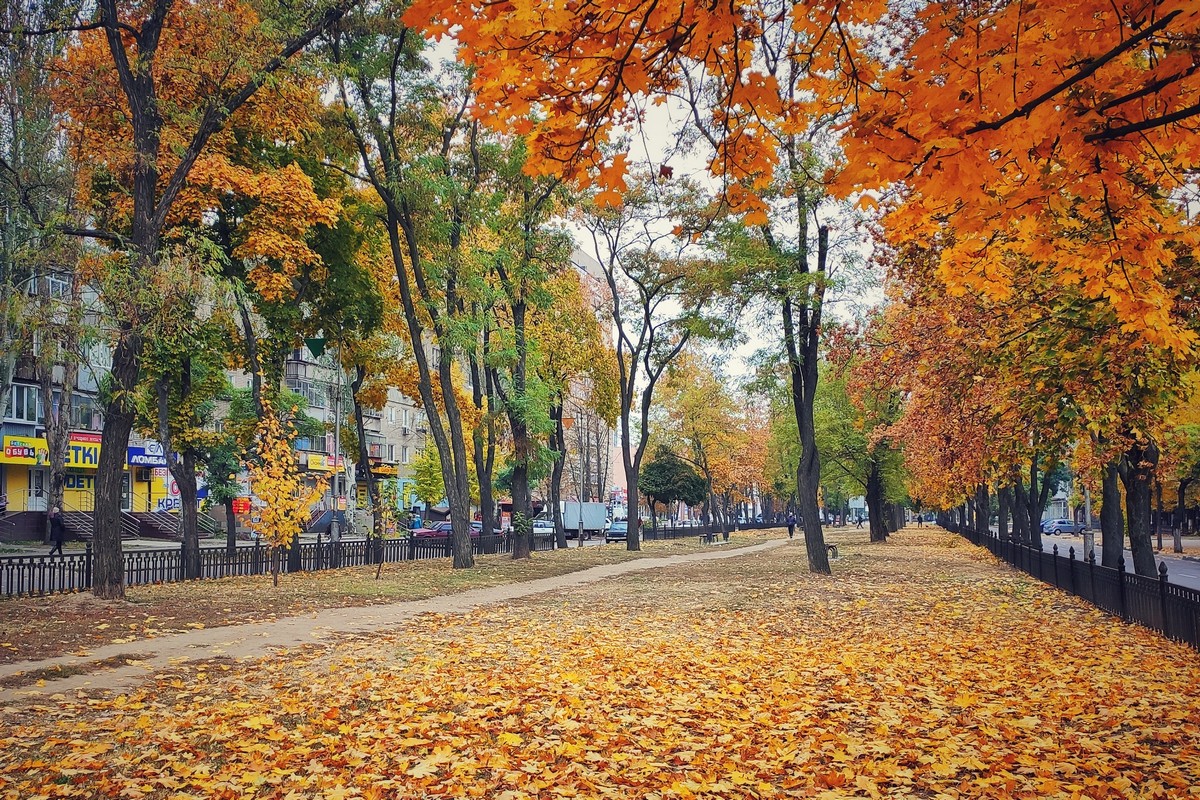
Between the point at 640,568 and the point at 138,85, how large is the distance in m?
19.0

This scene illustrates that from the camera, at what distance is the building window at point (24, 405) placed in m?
41.7

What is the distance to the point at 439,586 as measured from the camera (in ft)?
65.4

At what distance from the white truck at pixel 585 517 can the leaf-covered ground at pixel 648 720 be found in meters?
50.0

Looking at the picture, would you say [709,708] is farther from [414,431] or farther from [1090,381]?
[414,431]

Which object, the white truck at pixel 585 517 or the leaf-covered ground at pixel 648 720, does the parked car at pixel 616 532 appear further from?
the leaf-covered ground at pixel 648 720

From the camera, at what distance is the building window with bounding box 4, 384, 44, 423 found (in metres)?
41.7

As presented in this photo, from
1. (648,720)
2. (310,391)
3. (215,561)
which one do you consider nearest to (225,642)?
(648,720)

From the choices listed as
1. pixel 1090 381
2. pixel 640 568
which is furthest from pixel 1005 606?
pixel 640 568

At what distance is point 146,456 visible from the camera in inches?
1873

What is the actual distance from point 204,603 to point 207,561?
651 cm

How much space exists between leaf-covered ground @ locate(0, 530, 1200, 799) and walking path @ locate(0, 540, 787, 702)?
61cm

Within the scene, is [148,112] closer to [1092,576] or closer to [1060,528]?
[1092,576]

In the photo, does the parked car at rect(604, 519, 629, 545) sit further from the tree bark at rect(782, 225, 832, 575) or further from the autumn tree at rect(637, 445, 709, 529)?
the tree bark at rect(782, 225, 832, 575)

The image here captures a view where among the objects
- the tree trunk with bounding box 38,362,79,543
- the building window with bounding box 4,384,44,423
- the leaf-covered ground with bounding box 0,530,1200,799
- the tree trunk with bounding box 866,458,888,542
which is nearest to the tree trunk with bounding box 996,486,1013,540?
the tree trunk with bounding box 866,458,888,542
